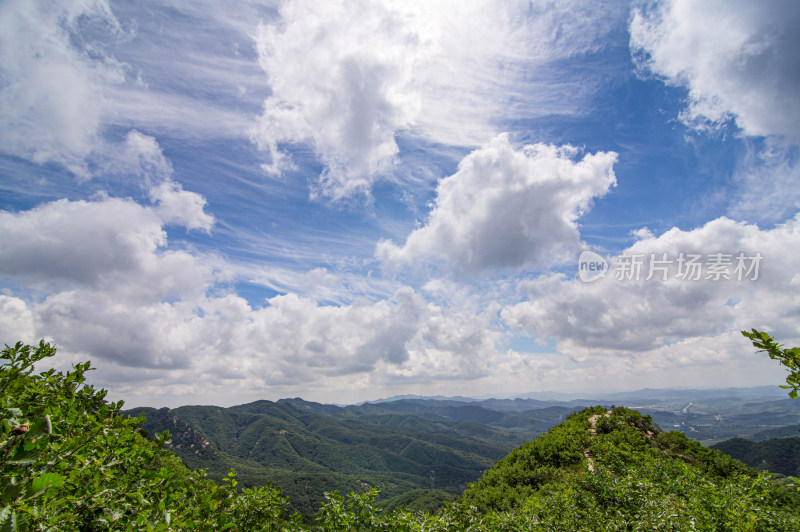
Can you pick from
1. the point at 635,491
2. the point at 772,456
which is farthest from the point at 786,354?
the point at 772,456

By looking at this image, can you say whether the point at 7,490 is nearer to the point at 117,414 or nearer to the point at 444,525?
the point at 117,414

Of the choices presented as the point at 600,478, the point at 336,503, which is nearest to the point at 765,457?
the point at 600,478

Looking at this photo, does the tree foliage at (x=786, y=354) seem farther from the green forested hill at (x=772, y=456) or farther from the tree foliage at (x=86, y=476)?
the green forested hill at (x=772, y=456)

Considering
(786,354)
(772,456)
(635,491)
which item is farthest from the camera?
(772,456)

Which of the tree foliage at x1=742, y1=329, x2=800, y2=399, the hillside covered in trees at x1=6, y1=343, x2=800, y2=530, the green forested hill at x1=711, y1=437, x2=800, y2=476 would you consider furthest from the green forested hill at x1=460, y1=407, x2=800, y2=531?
the green forested hill at x1=711, y1=437, x2=800, y2=476

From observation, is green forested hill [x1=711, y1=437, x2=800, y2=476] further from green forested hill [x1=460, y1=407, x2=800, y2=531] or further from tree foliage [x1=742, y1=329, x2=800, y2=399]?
tree foliage [x1=742, y1=329, x2=800, y2=399]

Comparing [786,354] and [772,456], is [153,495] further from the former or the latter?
[772,456]

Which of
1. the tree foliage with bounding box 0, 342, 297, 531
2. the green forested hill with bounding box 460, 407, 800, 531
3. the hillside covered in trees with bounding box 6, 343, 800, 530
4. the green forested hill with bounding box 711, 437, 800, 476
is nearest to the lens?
the tree foliage with bounding box 0, 342, 297, 531

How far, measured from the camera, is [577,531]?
388 inches

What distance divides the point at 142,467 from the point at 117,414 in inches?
42.3

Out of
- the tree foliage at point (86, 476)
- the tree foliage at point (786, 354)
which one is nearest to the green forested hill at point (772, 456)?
the tree foliage at point (786, 354)

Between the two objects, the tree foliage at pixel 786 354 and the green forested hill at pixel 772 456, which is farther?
the green forested hill at pixel 772 456

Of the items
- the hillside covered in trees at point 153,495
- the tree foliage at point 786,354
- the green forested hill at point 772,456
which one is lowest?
the green forested hill at point 772,456

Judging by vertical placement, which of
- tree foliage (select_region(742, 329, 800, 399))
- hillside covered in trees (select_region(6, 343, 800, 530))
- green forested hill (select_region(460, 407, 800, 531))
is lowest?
green forested hill (select_region(460, 407, 800, 531))
